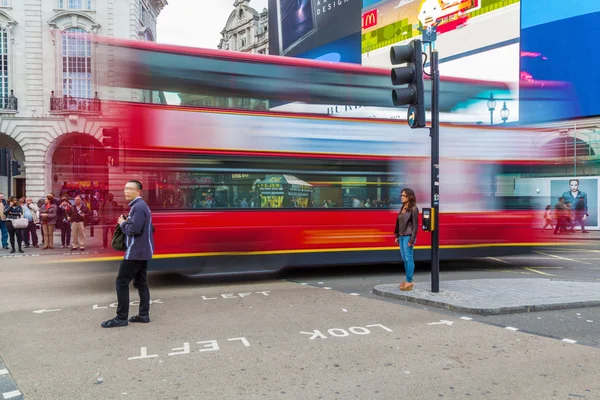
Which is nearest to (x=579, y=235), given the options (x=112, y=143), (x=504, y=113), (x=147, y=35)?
(x=504, y=113)

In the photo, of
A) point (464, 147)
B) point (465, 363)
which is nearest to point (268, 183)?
point (464, 147)

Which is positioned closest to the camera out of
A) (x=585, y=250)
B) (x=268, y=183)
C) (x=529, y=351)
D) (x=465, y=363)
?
(x=465, y=363)

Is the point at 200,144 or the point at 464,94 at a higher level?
the point at 464,94

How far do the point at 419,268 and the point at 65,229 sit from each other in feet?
39.8

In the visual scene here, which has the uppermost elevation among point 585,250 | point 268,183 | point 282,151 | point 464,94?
point 464,94

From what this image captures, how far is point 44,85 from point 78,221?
67.5 ft

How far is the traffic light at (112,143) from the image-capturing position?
8.04 m

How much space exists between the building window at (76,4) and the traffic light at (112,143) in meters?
29.8

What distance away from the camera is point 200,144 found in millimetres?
8367

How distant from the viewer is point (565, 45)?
83.7ft

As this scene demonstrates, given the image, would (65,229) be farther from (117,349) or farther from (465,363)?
(465,363)

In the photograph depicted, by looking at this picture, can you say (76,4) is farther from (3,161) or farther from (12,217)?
(12,217)

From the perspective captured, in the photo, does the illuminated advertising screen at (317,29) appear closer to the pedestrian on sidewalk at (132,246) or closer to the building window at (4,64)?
the building window at (4,64)

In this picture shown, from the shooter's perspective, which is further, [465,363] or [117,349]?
[117,349]
